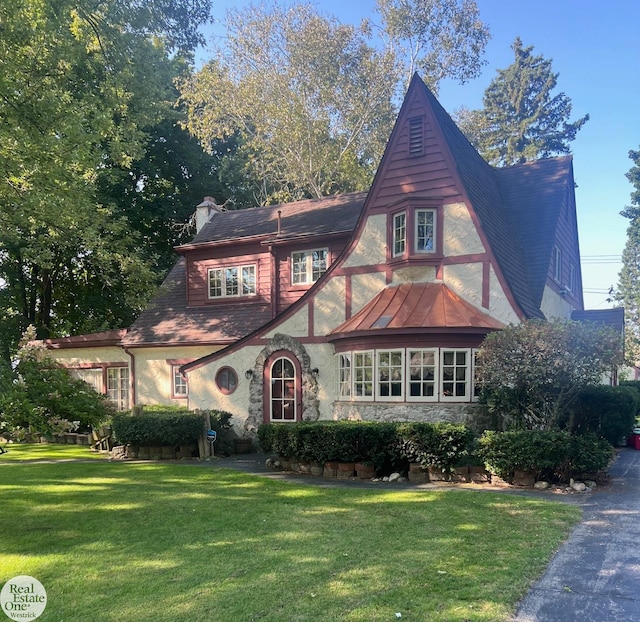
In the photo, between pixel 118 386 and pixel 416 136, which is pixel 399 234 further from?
pixel 118 386

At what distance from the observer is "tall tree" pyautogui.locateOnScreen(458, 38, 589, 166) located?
43.0 m

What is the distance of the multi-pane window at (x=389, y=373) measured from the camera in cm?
1220

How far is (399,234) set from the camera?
13695 millimetres

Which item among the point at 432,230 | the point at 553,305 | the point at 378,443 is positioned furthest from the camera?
the point at 553,305

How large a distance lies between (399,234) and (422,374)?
12.6 ft

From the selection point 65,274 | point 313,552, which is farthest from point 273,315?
point 65,274

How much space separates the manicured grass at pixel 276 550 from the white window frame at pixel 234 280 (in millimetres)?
9288

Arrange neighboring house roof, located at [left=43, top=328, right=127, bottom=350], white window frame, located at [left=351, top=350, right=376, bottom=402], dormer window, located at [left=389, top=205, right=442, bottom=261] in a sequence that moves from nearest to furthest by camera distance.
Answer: white window frame, located at [left=351, top=350, right=376, bottom=402]
dormer window, located at [left=389, top=205, right=442, bottom=261]
neighboring house roof, located at [left=43, top=328, right=127, bottom=350]

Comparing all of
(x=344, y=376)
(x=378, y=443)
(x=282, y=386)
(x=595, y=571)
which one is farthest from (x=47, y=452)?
(x=595, y=571)

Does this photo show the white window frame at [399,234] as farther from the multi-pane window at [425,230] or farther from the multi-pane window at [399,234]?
the multi-pane window at [425,230]

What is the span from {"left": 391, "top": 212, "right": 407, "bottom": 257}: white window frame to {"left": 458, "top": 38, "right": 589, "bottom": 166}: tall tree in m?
31.9

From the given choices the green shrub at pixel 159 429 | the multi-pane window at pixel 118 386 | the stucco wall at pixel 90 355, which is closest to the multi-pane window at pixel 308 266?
the green shrub at pixel 159 429

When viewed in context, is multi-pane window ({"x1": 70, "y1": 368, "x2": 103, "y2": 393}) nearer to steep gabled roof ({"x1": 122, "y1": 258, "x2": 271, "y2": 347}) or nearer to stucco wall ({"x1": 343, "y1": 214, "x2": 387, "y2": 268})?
steep gabled roof ({"x1": 122, "y1": 258, "x2": 271, "y2": 347})

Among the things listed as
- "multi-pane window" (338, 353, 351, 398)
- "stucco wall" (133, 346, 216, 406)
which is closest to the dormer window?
"multi-pane window" (338, 353, 351, 398)
